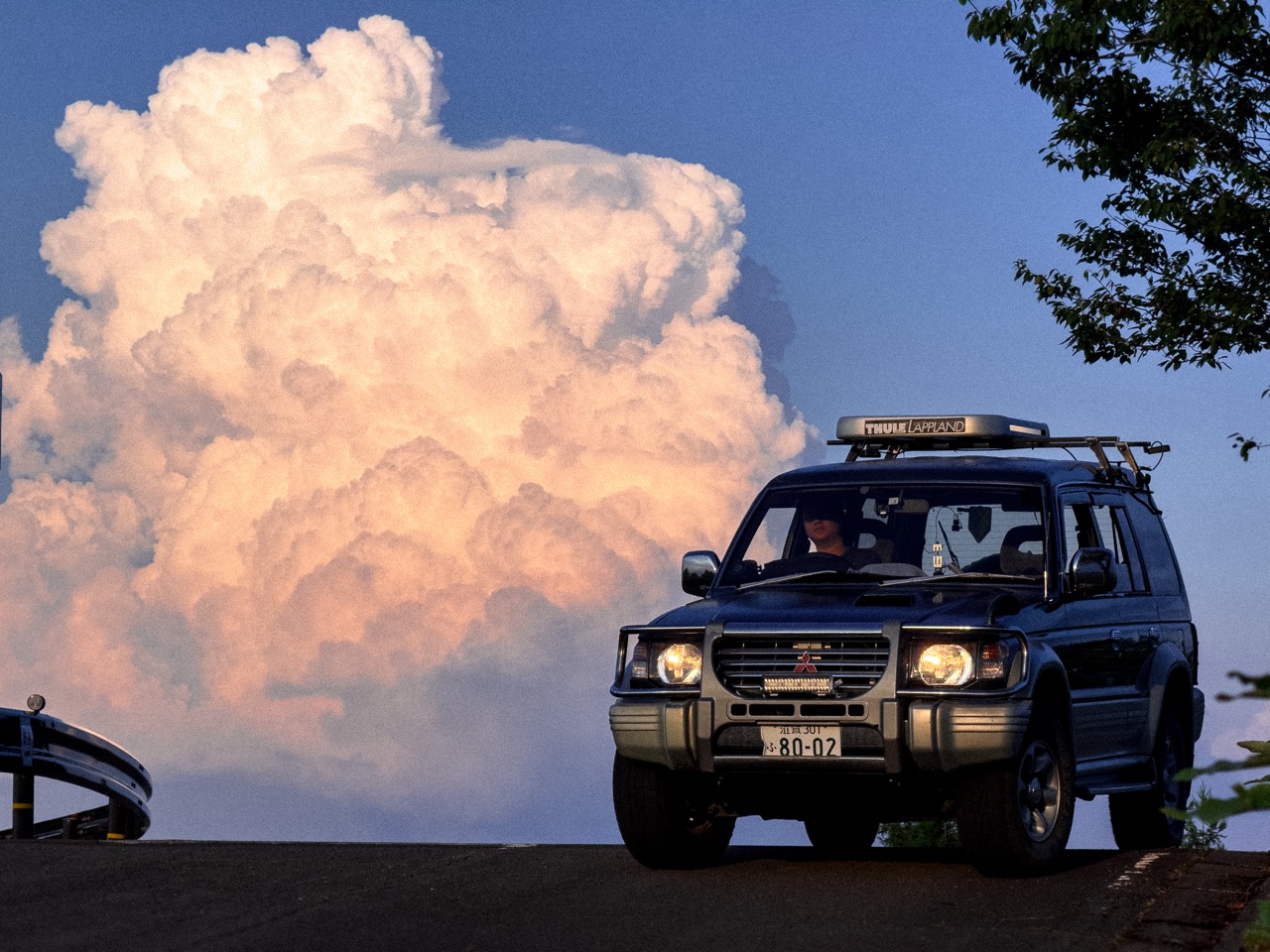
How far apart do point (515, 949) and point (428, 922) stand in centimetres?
85

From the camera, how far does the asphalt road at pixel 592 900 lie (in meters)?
8.30

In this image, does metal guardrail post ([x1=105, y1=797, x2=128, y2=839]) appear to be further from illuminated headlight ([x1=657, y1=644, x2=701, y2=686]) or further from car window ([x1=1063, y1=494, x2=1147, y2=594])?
car window ([x1=1063, y1=494, x2=1147, y2=594])

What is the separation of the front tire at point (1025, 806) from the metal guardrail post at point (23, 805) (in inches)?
372

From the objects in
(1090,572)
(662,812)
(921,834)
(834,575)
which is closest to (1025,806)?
(1090,572)

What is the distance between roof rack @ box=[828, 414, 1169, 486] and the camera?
13.1m

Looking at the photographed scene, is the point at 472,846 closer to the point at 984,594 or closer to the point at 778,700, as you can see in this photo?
the point at 778,700

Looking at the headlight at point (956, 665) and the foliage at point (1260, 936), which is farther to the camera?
the headlight at point (956, 665)

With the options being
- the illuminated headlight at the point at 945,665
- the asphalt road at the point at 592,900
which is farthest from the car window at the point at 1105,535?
the asphalt road at the point at 592,900

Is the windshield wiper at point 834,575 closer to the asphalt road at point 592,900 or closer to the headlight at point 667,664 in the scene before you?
the headlight at point 667,664

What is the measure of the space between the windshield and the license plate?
1317mm

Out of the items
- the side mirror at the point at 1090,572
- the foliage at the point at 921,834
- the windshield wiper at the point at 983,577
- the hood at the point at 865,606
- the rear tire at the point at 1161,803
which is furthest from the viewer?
the foliage at the point at 921,834

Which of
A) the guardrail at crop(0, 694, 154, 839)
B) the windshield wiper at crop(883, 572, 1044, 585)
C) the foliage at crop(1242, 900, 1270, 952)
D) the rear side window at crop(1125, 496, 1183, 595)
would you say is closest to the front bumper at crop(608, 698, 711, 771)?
the windshield wiper at crop(883, 572, 1044, 585)

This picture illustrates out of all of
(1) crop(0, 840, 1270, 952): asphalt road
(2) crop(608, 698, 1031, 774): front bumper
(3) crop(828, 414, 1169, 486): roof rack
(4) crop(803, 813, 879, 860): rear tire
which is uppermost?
(3) crop(828, 414, 1169, 486): roof rack

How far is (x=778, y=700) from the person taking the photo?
1001 cm
